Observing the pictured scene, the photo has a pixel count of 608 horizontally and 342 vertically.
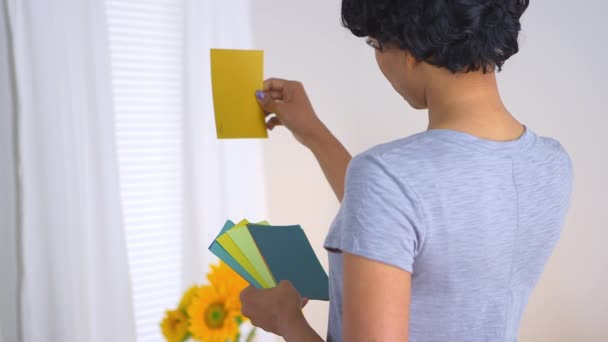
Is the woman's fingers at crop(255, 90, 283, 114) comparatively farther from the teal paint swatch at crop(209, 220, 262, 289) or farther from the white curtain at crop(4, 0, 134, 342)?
the white curtain at crop(4, 0, 134, 342)

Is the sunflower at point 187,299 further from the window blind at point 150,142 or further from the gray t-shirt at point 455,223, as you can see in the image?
the window blind at point 150,142

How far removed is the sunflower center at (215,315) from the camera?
1.12 m

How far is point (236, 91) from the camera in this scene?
3.52 ft

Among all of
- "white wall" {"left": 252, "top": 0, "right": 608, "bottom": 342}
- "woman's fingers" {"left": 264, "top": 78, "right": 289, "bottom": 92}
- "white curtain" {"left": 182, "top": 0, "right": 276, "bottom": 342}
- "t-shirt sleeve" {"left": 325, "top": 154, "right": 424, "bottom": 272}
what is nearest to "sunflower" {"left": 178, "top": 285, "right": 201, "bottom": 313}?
"woman's fingers" {"left": 264, "top": 78, "right": 289, "bottom": 92}

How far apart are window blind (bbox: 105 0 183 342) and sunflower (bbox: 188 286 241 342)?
0.73m

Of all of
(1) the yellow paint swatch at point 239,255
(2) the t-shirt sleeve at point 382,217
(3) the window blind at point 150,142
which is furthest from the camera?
(3) the window blind at point 150,142

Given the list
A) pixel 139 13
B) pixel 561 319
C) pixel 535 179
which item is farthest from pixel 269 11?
pixel 561 319

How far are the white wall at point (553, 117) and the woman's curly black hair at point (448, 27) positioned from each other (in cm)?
140

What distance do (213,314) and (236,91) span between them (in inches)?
16.1

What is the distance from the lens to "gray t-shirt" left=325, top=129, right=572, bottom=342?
0.60 metres

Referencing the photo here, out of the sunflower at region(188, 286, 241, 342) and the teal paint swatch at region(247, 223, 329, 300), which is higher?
the teal paint swatch at region(247, 223, 329, 300)

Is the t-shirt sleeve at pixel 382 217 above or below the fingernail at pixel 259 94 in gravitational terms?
below

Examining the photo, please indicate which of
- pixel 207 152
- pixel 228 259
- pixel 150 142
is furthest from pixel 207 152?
pixel 228 259

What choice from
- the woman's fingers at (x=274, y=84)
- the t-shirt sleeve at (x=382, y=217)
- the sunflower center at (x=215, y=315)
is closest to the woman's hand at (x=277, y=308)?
the t-shirt sleeve at (x=382, y=217)
